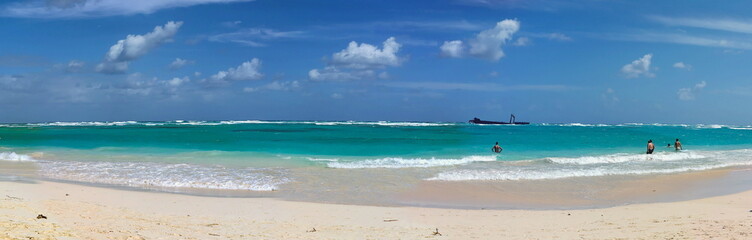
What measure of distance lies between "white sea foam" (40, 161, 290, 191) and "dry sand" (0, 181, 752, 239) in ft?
7.74

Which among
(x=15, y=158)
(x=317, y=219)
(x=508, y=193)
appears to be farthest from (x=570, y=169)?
(x=15, y=158)

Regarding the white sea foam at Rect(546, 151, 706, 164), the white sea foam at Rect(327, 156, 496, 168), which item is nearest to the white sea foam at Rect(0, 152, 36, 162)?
the white sea foam at Rect(327, 156, 496, 168)

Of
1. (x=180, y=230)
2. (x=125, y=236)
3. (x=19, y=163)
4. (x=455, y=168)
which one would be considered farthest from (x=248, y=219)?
(x=19, y=163)

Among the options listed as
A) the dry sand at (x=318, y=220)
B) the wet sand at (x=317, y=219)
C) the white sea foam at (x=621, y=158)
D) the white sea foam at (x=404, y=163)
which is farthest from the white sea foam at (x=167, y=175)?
the white sea foam at (x=621, y=158)

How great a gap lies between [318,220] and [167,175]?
8.80 metres

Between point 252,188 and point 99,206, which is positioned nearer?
point 99,206

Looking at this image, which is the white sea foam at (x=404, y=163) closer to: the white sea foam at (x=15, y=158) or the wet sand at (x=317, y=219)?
the wet sand at (x=317, y=219)

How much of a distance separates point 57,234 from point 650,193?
43.4ft

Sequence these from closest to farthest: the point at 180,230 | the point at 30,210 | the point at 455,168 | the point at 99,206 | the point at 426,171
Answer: the point at 180,230, the point at 30,210, the point at 99,206, the point at 426,171, the point at 455,168

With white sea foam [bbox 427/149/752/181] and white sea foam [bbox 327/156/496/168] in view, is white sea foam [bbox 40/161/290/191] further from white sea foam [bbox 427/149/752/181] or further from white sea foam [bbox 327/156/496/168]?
white sea foam [bbox 427/149/752/181]

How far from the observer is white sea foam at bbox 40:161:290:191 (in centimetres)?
1445

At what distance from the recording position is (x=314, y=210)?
1034cm

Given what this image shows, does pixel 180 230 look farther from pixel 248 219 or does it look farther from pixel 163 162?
pixel 163 162

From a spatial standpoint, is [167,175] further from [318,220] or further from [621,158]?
[621,158]
